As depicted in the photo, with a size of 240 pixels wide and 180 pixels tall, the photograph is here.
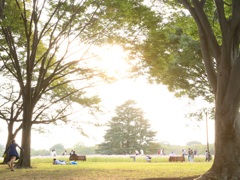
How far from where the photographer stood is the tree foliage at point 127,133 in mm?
62594

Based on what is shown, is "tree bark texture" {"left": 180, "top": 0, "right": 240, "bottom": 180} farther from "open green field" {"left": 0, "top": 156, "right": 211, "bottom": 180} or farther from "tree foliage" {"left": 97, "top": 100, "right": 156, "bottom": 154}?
"tree foliage" {"left": 97, "top": 100, "right": 156, "bottom": 154}

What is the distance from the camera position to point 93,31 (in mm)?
18469

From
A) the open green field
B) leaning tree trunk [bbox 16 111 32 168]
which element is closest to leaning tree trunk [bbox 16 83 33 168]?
leaning tree trunk [bbox 16 111 32 168]

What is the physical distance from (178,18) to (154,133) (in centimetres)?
5381

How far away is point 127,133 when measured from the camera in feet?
209

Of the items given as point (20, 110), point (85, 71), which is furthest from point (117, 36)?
point (20, 110)

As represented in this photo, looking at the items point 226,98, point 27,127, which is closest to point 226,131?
point 226,98

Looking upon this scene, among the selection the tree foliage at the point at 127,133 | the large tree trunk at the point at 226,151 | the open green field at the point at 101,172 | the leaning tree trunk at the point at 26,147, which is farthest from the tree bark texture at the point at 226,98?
the tree foliage at the point at 127,133

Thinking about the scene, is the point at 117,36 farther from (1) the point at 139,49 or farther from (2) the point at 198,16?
(2) the point at 198,16

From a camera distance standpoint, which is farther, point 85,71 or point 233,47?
point 85,71

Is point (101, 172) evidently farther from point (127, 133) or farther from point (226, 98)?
point (127, 133)

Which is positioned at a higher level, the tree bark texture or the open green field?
the tree bark texture

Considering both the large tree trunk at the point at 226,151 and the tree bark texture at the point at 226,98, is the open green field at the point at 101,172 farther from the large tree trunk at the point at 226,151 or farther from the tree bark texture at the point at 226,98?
the tree bark texture at the point at 226,98

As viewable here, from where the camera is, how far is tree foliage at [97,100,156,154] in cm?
6259
